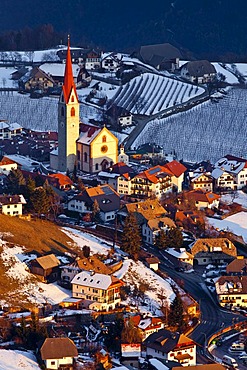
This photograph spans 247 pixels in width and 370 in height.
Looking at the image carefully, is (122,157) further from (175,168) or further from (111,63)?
(111,63)

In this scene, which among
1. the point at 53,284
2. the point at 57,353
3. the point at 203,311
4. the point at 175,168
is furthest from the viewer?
the point at 175,168

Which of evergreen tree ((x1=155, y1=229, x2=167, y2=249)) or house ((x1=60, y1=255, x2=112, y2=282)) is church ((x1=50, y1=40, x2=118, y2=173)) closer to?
evergreen tree ((x1=155, y1=229, x2=167, y2=249))

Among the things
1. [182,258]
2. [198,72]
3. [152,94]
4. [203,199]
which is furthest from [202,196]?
[198,72]

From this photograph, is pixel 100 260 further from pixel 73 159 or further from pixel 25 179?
pixel 73 159

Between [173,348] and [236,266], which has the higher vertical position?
[236,266]

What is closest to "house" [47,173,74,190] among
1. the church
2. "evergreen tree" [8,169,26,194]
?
"evergreen tree" [8,169,26,194]

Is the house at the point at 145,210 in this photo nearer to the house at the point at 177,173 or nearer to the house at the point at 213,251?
the house at the point at 213,251
